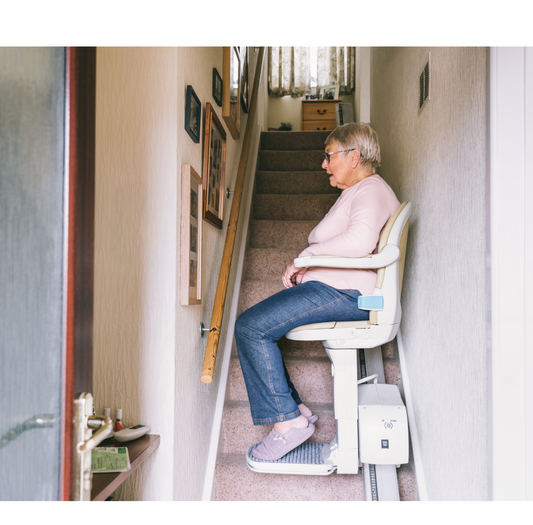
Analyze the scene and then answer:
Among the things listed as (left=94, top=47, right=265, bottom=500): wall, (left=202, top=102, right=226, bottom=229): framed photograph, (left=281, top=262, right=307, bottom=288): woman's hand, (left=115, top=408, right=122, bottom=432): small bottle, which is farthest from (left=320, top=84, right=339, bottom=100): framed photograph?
(left=115, top=408, right=122, bottom=432): small bottle

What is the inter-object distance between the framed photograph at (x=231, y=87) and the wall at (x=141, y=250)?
662 millimetres

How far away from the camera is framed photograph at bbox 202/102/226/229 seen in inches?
71.0

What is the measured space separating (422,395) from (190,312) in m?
0.93

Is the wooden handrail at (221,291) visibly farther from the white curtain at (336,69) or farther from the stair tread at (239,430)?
the white curtain at (336,69)

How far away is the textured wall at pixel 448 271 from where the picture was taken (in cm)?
116

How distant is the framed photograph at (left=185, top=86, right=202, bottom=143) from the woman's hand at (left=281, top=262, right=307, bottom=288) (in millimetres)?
608

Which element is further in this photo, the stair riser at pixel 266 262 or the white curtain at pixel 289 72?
the white curtain at pixel 289 72

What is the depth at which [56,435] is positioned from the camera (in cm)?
69

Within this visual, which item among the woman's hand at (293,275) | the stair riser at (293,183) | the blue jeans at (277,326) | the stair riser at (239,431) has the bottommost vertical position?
the stair riser at (239,431)

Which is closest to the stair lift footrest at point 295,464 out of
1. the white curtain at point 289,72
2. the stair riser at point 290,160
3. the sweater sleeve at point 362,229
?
the sweater sleeve at point 362,229

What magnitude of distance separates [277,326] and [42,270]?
1.03 m

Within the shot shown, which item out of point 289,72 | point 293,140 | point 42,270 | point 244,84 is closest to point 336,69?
point 289,72

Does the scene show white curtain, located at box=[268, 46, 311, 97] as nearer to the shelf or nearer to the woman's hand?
the woman's hand
